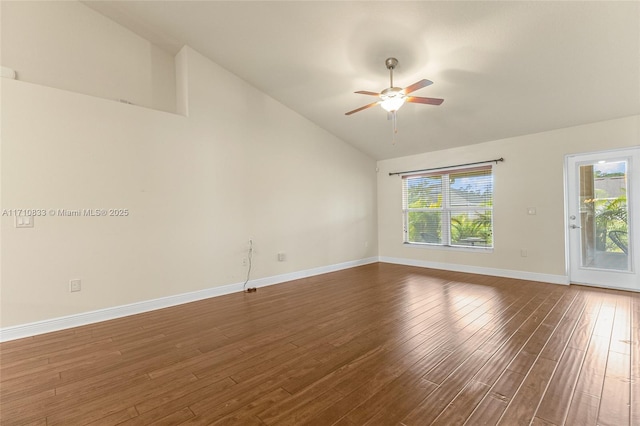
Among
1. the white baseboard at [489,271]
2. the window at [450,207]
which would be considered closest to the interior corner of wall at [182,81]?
the window at [450,207]

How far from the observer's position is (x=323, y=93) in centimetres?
426

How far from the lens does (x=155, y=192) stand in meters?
3.44

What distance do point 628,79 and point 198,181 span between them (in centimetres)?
543

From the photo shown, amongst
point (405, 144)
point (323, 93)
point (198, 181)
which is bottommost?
point (198, 181)

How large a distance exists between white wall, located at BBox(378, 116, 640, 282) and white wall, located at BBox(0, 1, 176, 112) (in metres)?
5.16

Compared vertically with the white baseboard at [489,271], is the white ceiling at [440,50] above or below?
above

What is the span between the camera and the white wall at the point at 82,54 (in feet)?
Answer: 9.58

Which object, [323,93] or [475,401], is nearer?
[475,401]

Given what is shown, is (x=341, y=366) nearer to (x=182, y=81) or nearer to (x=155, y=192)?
(x=155, y=192)

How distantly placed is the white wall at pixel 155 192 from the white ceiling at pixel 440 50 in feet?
2.03

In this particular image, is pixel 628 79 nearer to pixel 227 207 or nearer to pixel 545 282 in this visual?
pixel 545 282

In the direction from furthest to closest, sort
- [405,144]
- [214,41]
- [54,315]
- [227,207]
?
[405,144] → [227,207] → [214,41] → [54,315]

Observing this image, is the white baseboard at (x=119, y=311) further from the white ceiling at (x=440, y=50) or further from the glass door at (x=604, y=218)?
the glass door at (x=604, y=218)

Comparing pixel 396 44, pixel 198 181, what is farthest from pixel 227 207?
pixel 396 44
